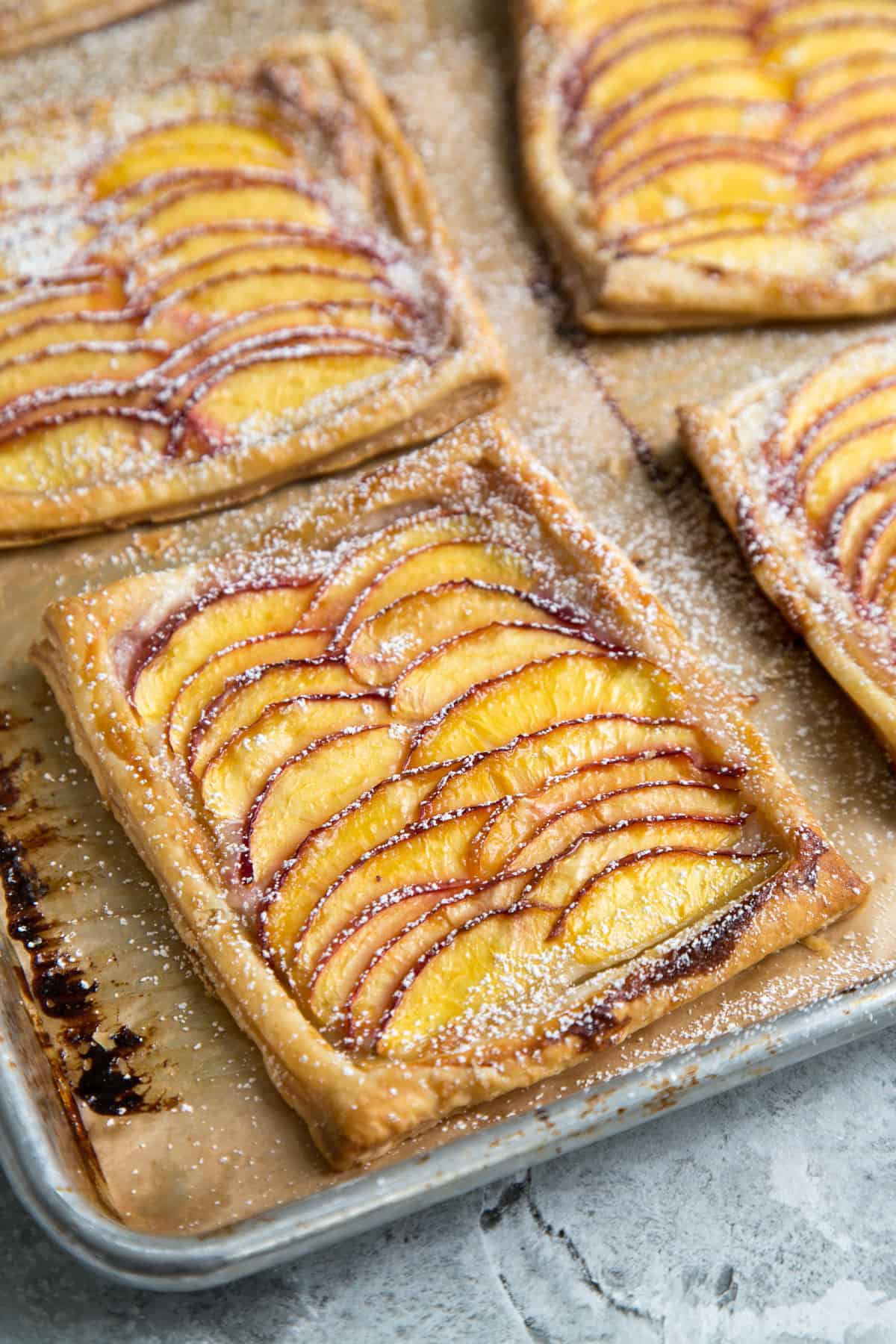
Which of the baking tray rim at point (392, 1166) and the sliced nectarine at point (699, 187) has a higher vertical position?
the sliced nectarine at point (699, 187)

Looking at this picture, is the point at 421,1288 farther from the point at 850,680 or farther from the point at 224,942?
the point at 850,680

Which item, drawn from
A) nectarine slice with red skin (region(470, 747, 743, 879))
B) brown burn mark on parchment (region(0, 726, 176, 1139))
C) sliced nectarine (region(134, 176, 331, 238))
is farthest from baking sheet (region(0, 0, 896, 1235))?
sliced nectarine (region(134, 176, 331, 238))

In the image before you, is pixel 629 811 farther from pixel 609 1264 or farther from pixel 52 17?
pixel 52 17

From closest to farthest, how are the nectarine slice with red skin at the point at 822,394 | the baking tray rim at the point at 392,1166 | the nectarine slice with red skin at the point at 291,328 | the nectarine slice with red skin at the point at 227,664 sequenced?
1. the baking tray rim at the point at 392,1166
2. the nectarine slice with red skin at the point at 227,664
3. the nectarine slice with red skin at the point at 822,394
4. the nectarine slice with red skin at the point at 291,328

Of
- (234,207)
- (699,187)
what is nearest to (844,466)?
(699,187)

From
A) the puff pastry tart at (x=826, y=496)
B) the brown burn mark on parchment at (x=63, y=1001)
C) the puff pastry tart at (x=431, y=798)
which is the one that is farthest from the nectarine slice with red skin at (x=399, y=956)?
the puff pastry tart at (x=826, y=496)

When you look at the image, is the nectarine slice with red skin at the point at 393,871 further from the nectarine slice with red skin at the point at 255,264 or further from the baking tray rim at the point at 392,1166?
the nectarine slice with red skin at the point at 255,264
